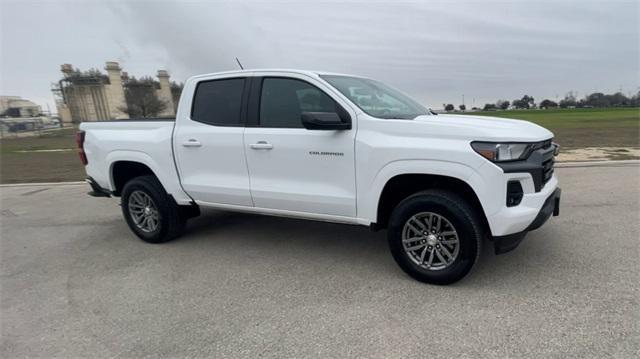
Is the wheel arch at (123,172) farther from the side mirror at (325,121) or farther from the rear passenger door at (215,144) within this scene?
the side mirror at (325,121)

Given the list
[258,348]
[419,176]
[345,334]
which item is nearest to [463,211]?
[419,176]

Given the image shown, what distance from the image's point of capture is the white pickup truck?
3150 millimetres

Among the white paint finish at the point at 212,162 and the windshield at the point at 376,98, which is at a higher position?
the windshield at the point at 376,98

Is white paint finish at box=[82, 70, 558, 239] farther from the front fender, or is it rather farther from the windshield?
the windshield

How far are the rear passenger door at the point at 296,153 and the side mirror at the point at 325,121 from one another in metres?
0.08

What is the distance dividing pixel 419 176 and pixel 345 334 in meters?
1.48

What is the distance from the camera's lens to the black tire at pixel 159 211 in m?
4.75

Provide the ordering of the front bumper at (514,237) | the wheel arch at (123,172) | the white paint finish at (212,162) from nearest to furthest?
the front bumper at (514,237)
the white paint finish at (212,162)
the wheel arch at (123,172)

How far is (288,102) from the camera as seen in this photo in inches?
156

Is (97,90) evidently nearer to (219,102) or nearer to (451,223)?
(219,102)

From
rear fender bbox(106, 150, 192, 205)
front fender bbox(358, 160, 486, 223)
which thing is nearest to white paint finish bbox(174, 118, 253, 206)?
rear fender bbox(106, 150, 192, 205)

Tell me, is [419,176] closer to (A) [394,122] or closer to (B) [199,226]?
(A) [394,122]

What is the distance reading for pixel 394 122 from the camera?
3.44 m

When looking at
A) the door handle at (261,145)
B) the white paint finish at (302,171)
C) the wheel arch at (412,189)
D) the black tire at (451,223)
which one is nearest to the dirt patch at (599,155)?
the wheel arch at (412,189)
